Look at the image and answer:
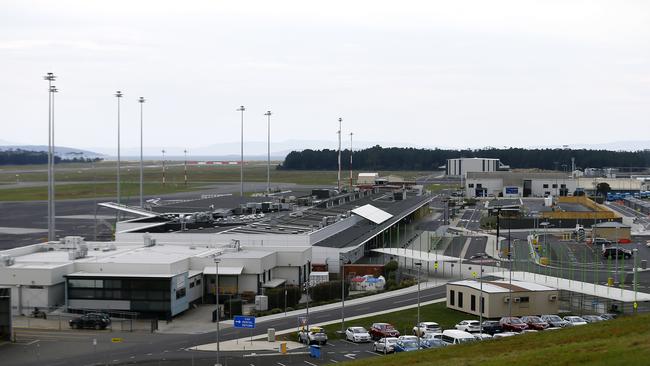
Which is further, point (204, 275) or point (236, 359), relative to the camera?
point (204, 275)

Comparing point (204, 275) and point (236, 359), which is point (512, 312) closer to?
point (236, 359)

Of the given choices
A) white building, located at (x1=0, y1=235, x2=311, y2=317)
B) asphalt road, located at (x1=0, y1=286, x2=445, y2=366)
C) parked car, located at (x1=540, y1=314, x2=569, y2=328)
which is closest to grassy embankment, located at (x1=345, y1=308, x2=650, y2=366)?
asphalt road, located at (x1=0, y1=286, x2=445, y2=366)

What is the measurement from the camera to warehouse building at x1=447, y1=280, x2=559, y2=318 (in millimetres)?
41750

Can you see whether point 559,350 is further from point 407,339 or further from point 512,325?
point 512,325

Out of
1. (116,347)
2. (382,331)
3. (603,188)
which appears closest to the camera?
(116,347)

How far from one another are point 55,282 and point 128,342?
10.1m

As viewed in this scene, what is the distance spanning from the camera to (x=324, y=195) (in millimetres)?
101250

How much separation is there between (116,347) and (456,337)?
15298mm

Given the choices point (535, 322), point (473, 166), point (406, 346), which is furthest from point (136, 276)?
point (473, 166)

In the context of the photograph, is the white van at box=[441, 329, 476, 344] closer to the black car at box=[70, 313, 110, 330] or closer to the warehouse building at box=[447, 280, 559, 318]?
the warehouse building at box=[447, 280, 559, 318]

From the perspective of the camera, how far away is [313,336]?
36.4m

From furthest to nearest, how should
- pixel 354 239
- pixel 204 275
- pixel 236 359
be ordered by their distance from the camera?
pixel 354 239 → pixel 204 275 → pixel 236 359

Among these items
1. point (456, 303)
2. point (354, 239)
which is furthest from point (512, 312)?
point (354, 239)

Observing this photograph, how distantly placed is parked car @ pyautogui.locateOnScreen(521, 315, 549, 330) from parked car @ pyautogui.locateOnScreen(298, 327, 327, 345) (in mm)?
9843
